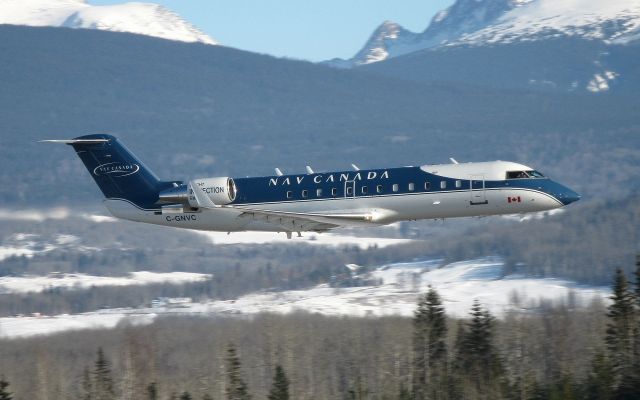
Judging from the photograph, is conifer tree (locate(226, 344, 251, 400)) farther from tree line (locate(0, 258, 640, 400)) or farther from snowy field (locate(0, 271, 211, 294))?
snowy field (locate(0, 271, 211, 294))

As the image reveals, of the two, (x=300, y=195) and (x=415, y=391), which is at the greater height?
(x=300, y=195)

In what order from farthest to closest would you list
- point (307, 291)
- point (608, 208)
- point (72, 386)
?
point (608, 208), point (307, 291), point (72, 386)

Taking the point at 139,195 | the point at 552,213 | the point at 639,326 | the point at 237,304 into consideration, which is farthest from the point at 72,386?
the point at 552,213

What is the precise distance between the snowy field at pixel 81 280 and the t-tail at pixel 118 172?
5238 centimetres

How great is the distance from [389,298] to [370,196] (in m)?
54.9

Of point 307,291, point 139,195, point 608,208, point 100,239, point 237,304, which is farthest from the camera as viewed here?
point 608,208

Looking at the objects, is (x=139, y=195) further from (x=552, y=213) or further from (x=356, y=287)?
(x=552, y=213)

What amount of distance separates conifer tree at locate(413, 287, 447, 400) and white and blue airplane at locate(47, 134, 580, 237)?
23.3 metres

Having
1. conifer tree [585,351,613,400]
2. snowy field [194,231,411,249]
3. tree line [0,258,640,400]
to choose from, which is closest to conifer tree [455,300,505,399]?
tree line [0,258,640,400]

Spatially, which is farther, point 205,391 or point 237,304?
point 237,304

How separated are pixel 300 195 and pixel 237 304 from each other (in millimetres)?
44965

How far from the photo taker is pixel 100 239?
123125 millimetres

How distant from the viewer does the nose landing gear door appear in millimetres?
49875

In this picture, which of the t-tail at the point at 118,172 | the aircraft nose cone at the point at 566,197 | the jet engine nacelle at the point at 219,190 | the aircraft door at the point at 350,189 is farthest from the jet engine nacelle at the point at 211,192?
the aircraft nose cone at the point at 566,197
